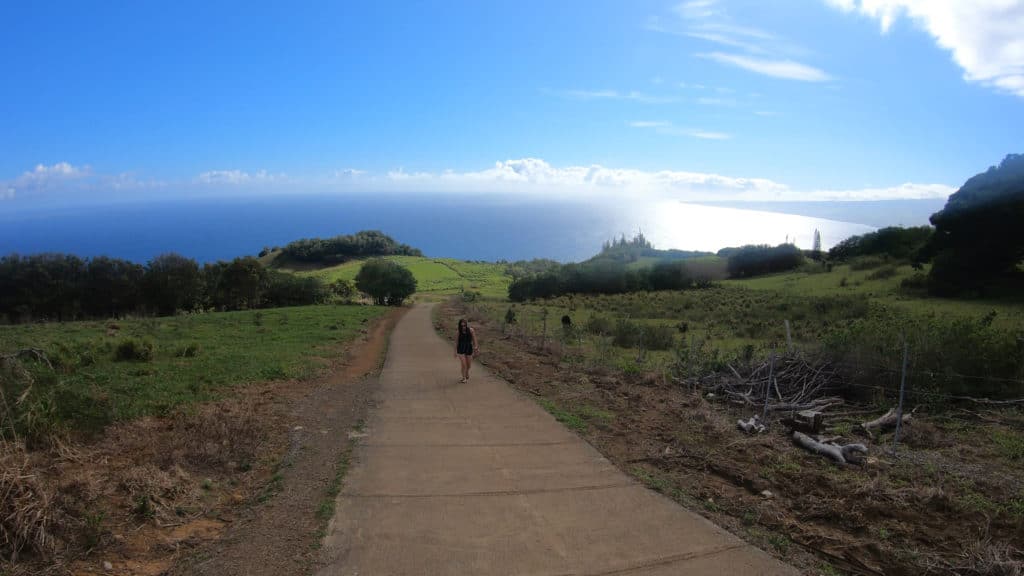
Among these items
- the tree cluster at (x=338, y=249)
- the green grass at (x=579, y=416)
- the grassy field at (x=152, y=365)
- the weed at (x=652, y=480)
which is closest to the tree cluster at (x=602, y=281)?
the grassy field at (x=152, y=365)

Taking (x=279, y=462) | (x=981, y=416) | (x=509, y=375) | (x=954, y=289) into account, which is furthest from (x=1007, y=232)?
(x=279, y=462)

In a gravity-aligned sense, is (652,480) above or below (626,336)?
above

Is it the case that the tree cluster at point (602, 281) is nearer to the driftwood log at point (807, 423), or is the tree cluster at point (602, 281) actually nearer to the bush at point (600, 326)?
the bush at point (600, 326)

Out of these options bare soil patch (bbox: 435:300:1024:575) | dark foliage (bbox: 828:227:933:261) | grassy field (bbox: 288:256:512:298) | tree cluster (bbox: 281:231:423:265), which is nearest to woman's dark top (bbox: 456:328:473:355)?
bare soil patch (bbox: 435:300:1024:575)

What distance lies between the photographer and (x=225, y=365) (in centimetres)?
1200

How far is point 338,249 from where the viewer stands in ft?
405

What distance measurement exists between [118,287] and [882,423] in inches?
2133

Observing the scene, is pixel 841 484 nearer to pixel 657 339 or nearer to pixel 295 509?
pixel 295 509

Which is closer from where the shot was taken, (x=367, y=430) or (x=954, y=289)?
(x=367, y=430)

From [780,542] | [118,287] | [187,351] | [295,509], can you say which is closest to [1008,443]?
[780,542]

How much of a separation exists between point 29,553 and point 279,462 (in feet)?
9.16

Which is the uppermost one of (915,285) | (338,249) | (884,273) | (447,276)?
(338,249)

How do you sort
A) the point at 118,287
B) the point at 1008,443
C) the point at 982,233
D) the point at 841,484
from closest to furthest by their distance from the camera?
the point at 841,484
the point at 1008,443
the point at 982,233
the point at 118,287

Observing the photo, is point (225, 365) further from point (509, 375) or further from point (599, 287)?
point (599, 287)
